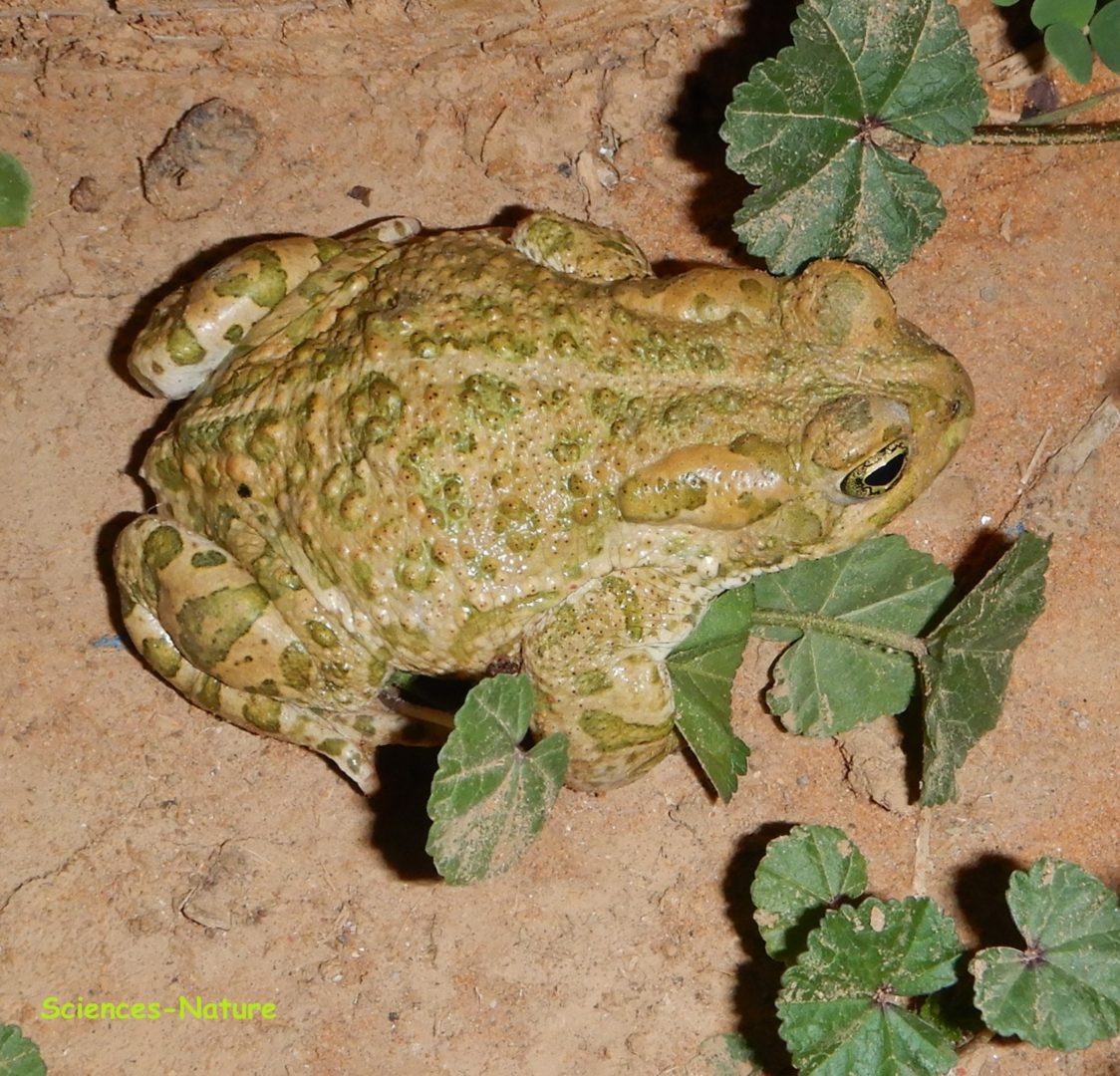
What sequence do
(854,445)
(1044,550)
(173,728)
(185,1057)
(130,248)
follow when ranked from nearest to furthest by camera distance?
(854,445), (1044,550), (185,1057), (173,728), (130,248)

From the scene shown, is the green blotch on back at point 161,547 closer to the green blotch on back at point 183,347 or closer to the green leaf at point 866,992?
the green blotch on back at point 183,347

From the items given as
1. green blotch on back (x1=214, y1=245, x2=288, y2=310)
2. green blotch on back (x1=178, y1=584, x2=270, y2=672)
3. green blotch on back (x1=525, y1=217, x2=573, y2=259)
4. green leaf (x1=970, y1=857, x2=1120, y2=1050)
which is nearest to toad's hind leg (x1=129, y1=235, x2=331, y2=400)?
green blotch on back (x1=214, y1=245, x2=288, y2=310)

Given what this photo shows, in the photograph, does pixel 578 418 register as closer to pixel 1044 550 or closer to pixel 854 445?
pixel 854 445

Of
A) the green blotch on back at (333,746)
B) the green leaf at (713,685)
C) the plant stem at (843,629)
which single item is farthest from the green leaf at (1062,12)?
the green blotch on back at (333,746)

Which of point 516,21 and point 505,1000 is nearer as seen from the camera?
point 505,1000

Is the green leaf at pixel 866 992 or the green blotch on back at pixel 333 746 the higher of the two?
the green blotch on back at pixel 333 746

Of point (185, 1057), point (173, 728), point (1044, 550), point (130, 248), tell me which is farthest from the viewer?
point (130, 248)

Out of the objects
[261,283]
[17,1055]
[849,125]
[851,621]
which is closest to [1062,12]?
[849,125]

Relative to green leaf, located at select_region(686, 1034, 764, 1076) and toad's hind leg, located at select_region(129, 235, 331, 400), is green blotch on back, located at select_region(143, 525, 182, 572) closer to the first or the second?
toad's hind leg, located at select_region(129, 235, 331, 400)

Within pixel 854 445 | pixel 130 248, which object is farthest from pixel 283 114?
pixel 854 445
